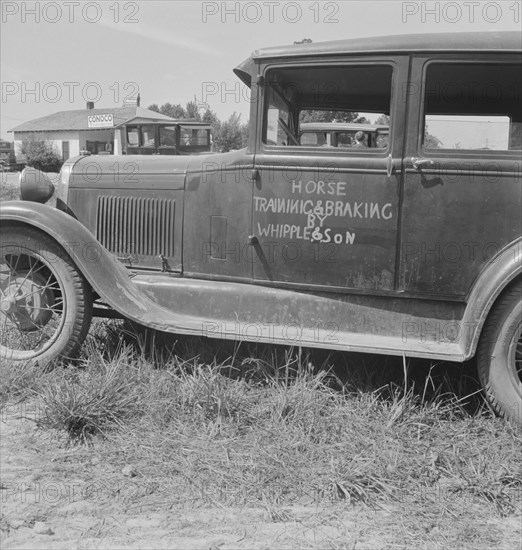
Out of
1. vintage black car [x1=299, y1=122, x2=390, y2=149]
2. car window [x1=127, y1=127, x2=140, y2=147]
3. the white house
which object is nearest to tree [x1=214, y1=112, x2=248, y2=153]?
the white house

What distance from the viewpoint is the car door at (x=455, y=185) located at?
335cm

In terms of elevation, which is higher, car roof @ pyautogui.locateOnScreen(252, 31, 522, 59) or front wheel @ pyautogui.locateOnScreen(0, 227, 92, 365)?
car roof @ pyautogui.locateOnScreen(252, 31, 522, 59)

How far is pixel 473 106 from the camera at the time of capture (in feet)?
12.8

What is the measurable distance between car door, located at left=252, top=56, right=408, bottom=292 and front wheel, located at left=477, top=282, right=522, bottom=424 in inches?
24.0

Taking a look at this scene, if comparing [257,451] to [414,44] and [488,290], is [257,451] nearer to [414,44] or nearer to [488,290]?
[488,290]

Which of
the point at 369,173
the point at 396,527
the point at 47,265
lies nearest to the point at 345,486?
the point at 396,527

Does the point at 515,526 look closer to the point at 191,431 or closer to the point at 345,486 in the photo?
the point at 345,486

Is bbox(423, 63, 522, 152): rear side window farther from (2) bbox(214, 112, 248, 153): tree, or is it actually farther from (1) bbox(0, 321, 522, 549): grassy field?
(2) bbox(214, 112, 248, 153): tree

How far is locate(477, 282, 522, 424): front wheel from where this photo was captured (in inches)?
128

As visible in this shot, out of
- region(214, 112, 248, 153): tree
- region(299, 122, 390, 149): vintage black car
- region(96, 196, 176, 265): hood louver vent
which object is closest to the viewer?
region(299, 122, 390, 149): vintage black car

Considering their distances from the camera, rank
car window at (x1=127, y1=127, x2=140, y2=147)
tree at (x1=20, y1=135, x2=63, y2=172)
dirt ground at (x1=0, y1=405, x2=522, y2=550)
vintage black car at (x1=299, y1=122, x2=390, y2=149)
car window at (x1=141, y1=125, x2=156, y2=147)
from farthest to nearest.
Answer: tree at (x1=20, y1=135, x2=63, y2=172)
car window at (x1=127, y1=127, x2=140, y2=147)
car window at (x1=141, y1=125, x2=156, y2=147)
vintage black car at (x1=299, y1=122, x2=390, y2=149)
dirt ground at (x1=0, y1=405, x2=522, y2=550)

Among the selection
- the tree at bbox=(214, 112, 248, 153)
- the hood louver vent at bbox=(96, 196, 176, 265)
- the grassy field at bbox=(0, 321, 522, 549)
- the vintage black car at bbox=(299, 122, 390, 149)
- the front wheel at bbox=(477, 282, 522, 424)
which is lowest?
the grassy field at bbox=(0, 321, 522, 549)

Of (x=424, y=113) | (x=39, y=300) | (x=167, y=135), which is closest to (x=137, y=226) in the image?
(x=39, y=300)

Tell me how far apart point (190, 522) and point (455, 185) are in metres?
2.21
